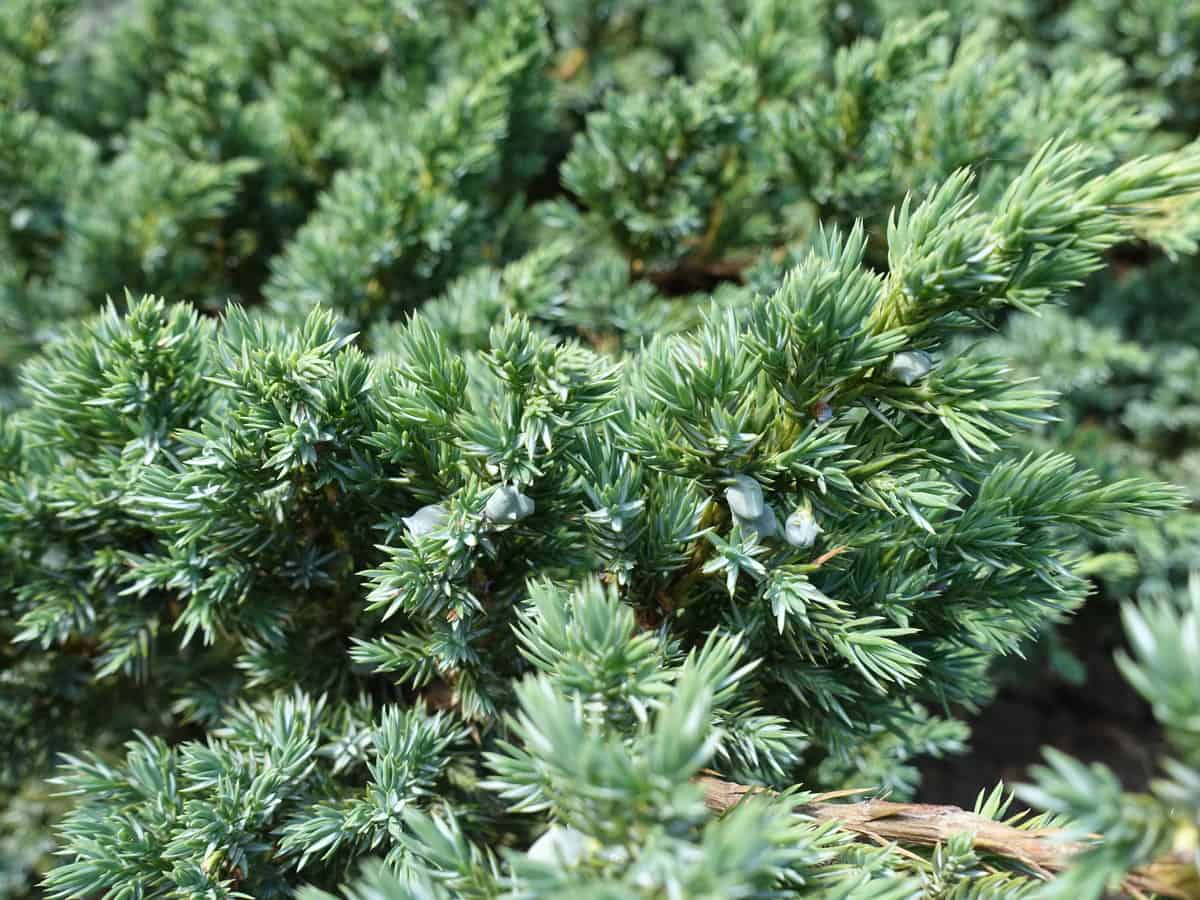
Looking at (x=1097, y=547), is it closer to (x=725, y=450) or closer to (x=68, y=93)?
(x=725, y=450)

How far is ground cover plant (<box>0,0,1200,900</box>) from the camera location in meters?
0.57

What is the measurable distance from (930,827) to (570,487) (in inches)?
14.5

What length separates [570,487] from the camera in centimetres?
70

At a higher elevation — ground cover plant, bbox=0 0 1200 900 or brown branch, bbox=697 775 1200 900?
ground cover plant, bbox=0 0 1200 900

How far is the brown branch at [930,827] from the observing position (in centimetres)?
60

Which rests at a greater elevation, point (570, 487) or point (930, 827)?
point (570, 487)

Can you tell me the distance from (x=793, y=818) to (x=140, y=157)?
1215mm

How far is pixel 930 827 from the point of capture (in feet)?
2.17

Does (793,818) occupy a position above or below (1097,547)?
above

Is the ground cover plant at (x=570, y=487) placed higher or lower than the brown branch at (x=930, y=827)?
higher

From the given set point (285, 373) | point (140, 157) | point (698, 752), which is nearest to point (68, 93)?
point (140, 157)

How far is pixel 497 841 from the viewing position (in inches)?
33.8

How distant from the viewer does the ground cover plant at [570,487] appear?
0.57m

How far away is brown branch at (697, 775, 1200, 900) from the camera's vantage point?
60 centimetres
